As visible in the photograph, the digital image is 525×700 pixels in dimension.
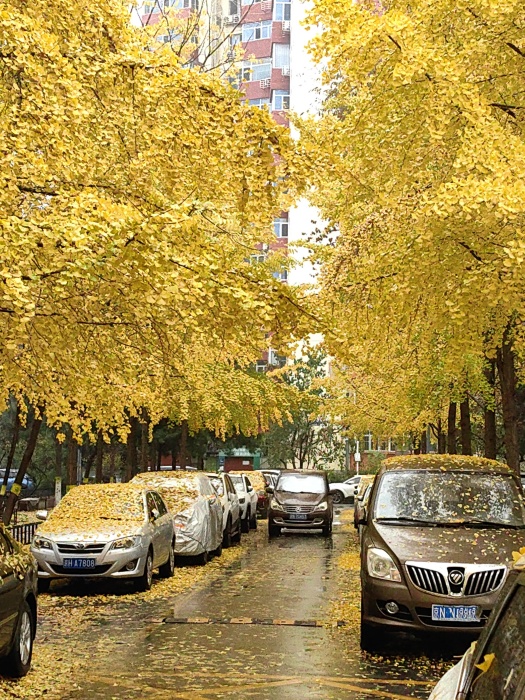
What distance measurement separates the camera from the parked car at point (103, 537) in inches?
536

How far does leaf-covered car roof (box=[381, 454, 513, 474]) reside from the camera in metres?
11.0

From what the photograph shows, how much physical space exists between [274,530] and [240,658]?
61.1 feet

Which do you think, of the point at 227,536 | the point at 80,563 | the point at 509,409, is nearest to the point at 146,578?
the point at 80,563

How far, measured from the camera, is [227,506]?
2208 cm

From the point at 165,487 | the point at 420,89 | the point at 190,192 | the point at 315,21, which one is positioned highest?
the point at 315,21

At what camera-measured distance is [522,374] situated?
20.7 m

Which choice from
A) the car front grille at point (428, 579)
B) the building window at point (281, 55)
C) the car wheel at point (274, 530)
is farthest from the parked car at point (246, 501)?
the building window at point (281, 55)

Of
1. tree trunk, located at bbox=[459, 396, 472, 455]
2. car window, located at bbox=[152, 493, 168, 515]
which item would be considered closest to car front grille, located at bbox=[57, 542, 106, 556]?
car window, located at bbox=[152, 493, 168, 515]

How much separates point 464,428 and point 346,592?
9.24 m

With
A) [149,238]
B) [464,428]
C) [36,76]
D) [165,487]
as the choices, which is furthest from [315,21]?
[464,428]

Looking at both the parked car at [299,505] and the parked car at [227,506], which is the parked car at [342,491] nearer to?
the parked car at [299,505]

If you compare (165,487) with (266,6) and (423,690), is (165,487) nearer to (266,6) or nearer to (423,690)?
(423,690)

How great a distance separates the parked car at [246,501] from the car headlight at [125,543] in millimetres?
14010

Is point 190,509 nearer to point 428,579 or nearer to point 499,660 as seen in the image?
point 428,579
